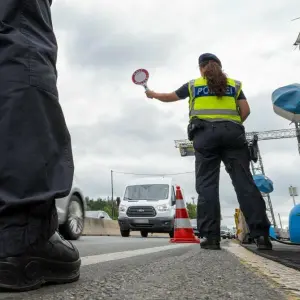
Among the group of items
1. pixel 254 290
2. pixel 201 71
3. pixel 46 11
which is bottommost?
pixel 254 290

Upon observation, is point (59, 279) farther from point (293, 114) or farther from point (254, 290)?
point (293, 114)

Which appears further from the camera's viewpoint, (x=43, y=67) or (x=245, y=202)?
(x=245, y=202)

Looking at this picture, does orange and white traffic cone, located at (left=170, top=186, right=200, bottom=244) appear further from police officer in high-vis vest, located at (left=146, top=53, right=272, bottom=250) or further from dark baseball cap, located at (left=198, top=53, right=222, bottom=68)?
dark baseball cap, located at (left=198, top=53, right=222, bottom=68)

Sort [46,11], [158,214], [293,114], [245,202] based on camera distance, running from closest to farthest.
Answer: [46,11] < [245,202] < [293,114] < [158,214]

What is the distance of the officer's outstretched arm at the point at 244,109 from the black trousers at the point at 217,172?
18 cm

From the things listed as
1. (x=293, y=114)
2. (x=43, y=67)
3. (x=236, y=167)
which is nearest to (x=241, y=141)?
(x=236, y=167)

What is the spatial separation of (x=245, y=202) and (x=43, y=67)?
2922 millimetres

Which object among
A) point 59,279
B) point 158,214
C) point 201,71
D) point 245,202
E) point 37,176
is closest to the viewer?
point 37,176

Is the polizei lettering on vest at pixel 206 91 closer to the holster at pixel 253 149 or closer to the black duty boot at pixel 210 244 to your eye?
the holster at pixel 253 149

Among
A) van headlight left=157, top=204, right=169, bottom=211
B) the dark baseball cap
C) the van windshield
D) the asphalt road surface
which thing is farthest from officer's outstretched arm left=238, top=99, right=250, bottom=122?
the van windshield

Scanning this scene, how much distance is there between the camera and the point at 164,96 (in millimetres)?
4625

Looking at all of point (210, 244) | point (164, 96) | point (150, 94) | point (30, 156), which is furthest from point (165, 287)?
point (150, 94)

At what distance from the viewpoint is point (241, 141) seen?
414cm

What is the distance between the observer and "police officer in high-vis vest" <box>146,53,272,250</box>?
13.2 feet
